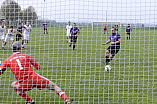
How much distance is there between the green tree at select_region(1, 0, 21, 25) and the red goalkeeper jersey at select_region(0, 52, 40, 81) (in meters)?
1.41

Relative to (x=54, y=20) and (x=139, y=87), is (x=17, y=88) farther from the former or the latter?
(x=139, y=87)

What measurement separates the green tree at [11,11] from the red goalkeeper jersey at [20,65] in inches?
55.4

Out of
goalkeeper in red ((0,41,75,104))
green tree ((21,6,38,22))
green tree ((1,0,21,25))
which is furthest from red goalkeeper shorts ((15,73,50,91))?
green tree ((1,0,21,25))

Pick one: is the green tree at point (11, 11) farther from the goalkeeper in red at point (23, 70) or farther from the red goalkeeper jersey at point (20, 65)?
the red goalkeeper jersey at point (20, 65)

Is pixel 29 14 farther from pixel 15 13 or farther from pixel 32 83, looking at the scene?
pixel 32 83

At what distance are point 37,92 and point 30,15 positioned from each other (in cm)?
224

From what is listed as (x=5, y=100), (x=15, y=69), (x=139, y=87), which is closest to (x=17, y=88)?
(x=15, y=69)

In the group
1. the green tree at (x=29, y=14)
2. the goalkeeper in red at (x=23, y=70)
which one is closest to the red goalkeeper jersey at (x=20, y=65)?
the goalkeeper in red at (x=23, y=70)

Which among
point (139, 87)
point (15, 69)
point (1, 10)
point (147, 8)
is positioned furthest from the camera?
point (139, 87)

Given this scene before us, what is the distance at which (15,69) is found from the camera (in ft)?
19.4

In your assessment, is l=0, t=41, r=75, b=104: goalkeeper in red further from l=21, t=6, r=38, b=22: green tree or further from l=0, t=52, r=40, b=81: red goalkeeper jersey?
l=21, t=6, r=38, b=22: green tree

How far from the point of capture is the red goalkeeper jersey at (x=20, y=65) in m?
5.92

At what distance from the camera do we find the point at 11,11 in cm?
693

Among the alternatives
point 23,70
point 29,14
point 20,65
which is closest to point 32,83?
point 23,70
